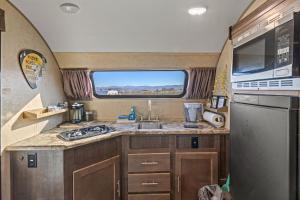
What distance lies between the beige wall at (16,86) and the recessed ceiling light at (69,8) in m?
0.40

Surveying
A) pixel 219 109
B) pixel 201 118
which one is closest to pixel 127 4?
pixel 219 109

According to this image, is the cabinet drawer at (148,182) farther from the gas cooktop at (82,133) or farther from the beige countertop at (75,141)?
the gas cooktop at (82,133)

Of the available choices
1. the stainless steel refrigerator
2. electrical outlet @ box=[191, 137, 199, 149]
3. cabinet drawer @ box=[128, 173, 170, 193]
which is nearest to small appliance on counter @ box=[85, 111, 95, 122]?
cabinet drawer @ box=[128, 173, 170, 193]

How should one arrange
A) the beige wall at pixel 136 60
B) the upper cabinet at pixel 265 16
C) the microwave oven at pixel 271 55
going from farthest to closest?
the beige wall at pixel 136 60
the upper cabinet at pixel 265 16
the microwave oven at pixel 271 55

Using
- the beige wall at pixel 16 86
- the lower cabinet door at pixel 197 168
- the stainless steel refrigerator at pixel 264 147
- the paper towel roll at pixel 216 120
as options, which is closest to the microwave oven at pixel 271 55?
the stainless steel refrigerator at pixel 264 147

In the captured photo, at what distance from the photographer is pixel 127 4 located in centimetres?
204

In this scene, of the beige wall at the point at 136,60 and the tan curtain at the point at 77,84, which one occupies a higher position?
the beige wall at the point at 136,60

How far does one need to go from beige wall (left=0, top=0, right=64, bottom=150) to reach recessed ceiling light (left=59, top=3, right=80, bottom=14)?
0.40m

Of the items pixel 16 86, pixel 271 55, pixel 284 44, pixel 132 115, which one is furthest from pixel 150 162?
pixel 284 44

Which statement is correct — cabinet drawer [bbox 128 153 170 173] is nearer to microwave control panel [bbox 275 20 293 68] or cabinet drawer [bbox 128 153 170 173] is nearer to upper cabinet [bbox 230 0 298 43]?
upper cabinet [bbox 230 0 298 43]

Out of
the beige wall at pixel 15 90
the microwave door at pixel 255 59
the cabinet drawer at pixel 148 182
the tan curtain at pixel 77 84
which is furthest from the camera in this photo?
the tan curtain at pixel 77 84

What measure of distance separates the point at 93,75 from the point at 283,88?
2.29 meters

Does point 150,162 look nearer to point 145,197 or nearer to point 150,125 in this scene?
point 145,197

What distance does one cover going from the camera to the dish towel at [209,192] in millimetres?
2131
